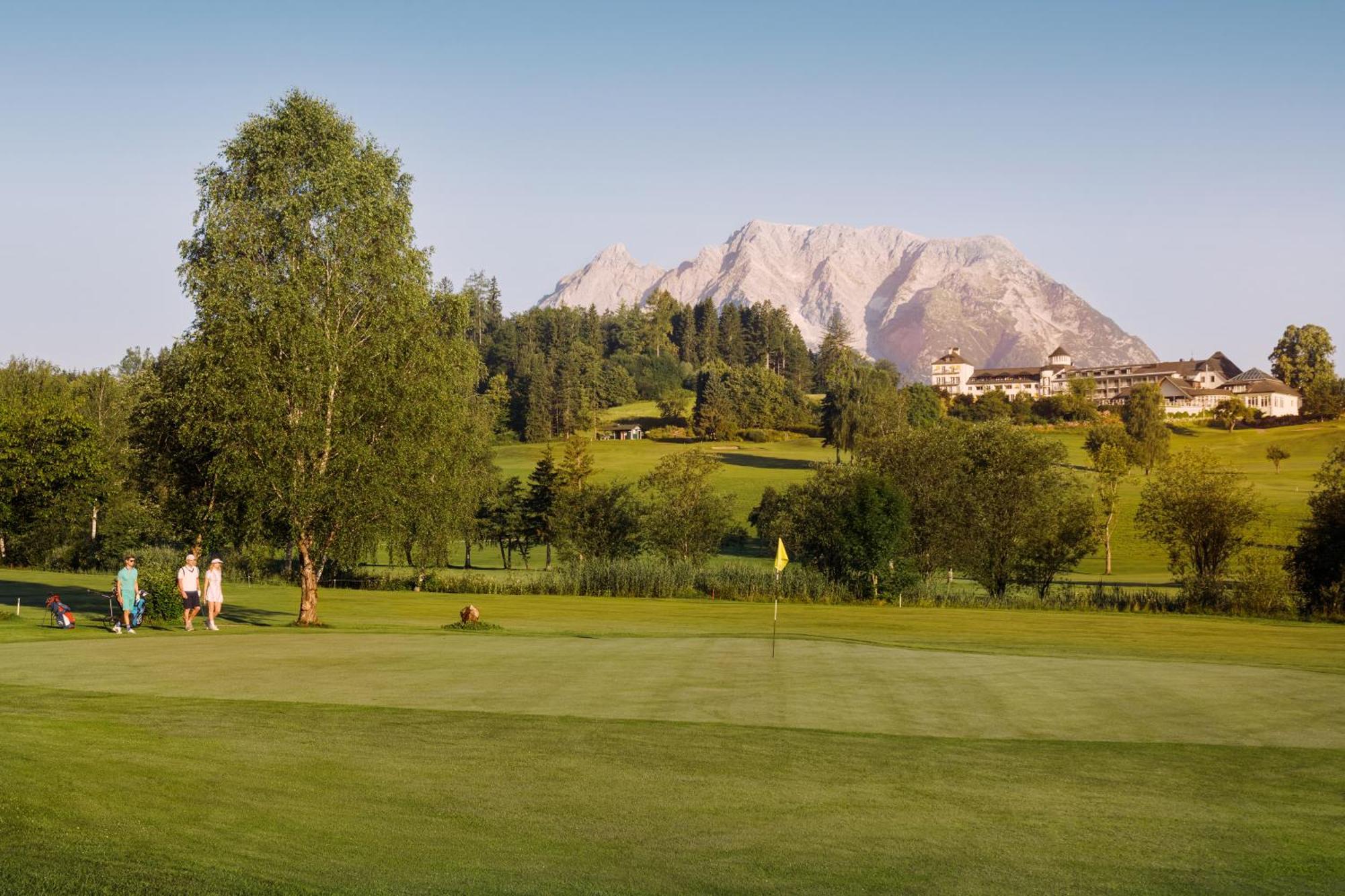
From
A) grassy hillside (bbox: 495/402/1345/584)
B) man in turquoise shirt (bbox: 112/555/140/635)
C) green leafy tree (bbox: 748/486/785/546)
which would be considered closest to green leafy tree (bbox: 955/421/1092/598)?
green leafy tree (bbox: 748/486/785/546)

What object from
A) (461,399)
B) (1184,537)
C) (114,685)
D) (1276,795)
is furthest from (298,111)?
(1184,537)

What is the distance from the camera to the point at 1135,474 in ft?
468

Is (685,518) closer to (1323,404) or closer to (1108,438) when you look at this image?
(1108,438)

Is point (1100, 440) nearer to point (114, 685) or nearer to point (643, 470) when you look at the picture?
point (643, 470)

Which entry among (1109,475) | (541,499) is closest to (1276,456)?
(1109,475)

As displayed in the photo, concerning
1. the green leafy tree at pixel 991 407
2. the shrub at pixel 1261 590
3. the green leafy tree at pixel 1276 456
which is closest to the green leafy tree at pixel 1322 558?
the shrub at pixel 1261 590

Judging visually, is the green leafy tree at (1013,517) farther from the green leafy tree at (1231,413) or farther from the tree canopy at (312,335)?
the green leafy tree at (1231,413)

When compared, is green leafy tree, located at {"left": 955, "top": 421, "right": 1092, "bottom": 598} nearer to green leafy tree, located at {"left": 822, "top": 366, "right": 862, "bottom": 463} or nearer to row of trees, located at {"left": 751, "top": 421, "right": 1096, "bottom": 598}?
row of trees, located at {"left": 751, "top": 421, "right": 1096, "bottom": 598}

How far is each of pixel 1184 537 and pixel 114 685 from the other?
62997mm

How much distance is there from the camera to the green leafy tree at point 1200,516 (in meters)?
66.7

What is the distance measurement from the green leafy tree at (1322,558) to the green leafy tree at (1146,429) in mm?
64859

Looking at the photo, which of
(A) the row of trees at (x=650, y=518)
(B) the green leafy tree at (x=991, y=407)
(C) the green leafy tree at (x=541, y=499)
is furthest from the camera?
(B) the green leafy tree at (x=991, y=407)

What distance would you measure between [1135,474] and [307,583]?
12572cm

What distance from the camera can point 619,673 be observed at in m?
22.5
